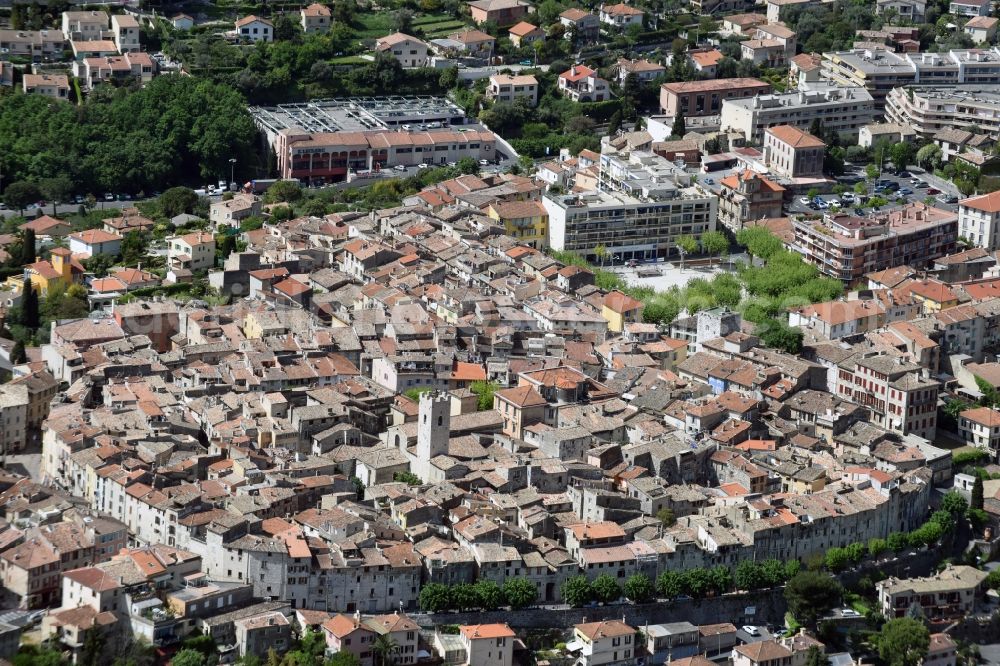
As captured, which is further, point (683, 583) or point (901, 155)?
point (901, 155)

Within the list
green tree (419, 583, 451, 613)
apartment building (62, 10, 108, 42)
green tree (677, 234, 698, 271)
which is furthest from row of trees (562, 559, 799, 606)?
apartment building (62, 10, 108, 42)

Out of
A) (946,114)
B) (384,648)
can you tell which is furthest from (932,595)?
(946,114)

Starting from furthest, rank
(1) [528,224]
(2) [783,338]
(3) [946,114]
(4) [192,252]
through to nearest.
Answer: (3) [946,114], (1) [528,224], (4) [192,252], (2) [783,338]

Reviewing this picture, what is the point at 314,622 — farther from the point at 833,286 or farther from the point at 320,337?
the point at 833,286

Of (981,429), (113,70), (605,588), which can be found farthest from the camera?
(113,70)

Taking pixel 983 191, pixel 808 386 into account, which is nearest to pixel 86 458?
pixel 808 386

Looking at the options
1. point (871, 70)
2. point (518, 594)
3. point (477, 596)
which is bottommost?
point (518, 594)

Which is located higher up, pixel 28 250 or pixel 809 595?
pixel 28 250

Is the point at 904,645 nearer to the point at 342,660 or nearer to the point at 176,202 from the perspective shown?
the point at 342,660
